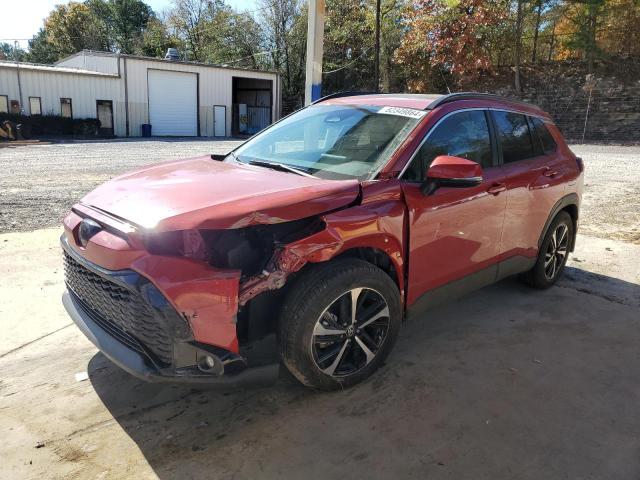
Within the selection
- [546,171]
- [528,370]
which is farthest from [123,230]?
[546,171]

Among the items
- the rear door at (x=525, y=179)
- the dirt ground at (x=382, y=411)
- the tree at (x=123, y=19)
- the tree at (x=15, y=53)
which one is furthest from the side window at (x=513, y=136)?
the tree at (x=15, y=53)

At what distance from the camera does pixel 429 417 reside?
304cm

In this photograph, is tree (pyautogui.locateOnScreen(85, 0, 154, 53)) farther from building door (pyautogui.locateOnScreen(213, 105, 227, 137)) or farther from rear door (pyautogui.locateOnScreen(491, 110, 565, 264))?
rear door (pyautogui.locateOnScreen(491, 110, 565, 264))

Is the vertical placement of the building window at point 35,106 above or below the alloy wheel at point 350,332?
above

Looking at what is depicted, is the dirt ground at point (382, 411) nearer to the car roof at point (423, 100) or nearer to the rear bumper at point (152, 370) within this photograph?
the rear bumper at point (152, 370)

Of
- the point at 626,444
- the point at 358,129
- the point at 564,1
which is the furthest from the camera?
the point at 564,1

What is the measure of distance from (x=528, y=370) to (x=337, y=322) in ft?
4.92

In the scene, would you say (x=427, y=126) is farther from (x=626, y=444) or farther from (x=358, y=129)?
(x=626, y=444)


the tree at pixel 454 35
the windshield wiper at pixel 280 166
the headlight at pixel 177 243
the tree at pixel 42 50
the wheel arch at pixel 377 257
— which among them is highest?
the tree at pixel 42 50

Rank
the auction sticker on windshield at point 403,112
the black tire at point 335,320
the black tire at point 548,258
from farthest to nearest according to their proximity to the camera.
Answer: the black tire at point 548,258
the auction sticker on windshield at point 403,112
the black tire at point 335,320

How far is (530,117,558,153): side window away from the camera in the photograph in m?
4.75

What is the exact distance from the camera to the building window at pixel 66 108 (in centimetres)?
2872

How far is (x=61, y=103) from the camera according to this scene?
94.1 ft

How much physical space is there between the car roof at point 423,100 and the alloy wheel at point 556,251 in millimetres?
1227
